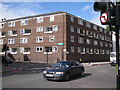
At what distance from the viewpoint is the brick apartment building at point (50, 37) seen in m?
34.8

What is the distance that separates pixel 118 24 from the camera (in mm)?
4445

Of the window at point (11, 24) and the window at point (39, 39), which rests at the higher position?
the window at point (11, 24)

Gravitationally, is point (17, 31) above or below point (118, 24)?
above

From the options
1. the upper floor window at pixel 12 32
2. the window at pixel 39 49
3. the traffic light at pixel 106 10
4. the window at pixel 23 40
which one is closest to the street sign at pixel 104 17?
the traffic light at pixel 106 10

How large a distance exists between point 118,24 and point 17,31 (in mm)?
40716

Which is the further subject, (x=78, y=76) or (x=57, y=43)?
(x=57, y=43)

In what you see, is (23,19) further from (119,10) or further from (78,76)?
(119,10)

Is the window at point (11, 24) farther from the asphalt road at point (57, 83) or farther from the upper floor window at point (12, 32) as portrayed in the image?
the asphalt road at point (57, 83)

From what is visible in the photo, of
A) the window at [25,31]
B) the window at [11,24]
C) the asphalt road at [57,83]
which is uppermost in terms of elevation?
the window at [11,24]

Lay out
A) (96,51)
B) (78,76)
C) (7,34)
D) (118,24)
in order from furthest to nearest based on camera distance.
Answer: (96,51)
(7,34)
(78,76)
(118,24)

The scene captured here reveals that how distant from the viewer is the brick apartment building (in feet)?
114

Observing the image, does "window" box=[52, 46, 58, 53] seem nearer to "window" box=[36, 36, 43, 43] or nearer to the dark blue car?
"window" box=[36, 36, 43, 43]

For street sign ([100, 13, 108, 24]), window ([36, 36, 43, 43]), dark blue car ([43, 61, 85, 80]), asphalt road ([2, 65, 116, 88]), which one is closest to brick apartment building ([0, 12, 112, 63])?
window ([36, 36, 43, 43])

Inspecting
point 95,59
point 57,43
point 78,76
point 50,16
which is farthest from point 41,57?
point 78,76
